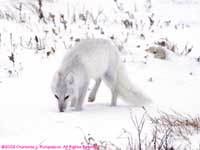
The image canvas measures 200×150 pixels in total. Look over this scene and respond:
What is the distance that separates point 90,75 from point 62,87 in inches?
24.3

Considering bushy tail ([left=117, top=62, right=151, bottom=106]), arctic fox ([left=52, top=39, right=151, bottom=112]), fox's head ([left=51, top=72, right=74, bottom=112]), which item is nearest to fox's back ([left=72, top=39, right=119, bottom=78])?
arctic fox ([left=52, top=39, right=151, bottom=112])

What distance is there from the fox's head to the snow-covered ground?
146 millimetres

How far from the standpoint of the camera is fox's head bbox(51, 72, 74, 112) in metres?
6.34

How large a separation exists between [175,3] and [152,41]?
16.1 ft

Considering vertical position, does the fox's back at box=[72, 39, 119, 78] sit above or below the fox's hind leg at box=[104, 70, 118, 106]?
above

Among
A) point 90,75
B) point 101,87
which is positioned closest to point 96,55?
point 90,75

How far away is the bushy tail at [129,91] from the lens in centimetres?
704

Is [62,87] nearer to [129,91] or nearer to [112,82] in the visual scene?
[112,82]

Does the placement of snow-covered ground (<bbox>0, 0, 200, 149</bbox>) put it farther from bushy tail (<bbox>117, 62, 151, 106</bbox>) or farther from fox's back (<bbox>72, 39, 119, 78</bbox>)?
fox's back (<bbox>72, 39, 119, 78</bbox>)

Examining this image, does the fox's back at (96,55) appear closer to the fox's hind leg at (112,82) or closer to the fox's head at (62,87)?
the fox's hind leg at (112,82)

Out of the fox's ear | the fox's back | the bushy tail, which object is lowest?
the bushy tail

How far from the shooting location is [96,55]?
267 inches

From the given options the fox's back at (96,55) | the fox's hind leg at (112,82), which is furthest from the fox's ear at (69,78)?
the fox's hind leg at (112,82)

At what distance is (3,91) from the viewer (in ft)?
24.0
